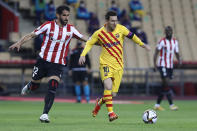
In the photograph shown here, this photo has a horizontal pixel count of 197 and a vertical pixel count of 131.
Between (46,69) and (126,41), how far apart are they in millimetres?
16018

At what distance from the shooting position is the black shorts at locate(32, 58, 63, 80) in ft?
35.9

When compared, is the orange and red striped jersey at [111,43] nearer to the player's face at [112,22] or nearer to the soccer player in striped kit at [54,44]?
the player's face at [112,22]

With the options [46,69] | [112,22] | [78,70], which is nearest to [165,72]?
[78,70]

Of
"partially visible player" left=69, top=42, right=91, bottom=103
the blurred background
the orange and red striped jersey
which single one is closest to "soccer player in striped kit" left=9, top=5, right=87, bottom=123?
the orange and red striped jersey

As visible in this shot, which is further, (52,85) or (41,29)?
(41,29)

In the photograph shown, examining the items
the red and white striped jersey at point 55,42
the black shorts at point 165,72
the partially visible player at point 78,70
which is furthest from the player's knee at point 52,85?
the partially visible player at point 78,70

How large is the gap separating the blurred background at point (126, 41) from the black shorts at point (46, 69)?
10703 mm

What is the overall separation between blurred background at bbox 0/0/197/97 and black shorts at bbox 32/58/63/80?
1070 centimetres

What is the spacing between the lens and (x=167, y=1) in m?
29.8

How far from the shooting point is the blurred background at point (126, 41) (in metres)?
23.3

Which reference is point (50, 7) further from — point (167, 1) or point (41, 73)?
point (41, 73)

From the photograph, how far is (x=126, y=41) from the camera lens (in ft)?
88.5

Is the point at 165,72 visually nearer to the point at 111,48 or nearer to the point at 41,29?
the point at 111,48

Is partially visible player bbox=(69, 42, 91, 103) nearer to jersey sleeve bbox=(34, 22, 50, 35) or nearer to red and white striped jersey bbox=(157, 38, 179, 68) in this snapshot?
red and white striped jersey bbox=(157, 38, 179, 68)
